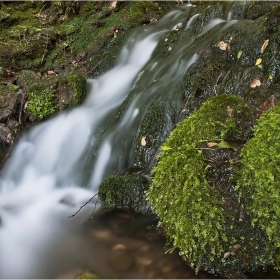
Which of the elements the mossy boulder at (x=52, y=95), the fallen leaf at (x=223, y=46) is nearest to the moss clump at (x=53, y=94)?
the mossy boulder at (x=52, y=95)

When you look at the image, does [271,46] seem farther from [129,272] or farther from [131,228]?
[129,272]

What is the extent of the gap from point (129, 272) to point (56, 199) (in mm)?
1839

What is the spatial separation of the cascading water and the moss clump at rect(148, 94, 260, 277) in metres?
1.14

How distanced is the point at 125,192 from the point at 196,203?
1.38 metres

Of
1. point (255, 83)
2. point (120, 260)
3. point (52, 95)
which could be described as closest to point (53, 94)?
point (52, 95)

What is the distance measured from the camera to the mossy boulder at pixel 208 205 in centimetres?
243

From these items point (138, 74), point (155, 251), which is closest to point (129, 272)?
point (155, 251)

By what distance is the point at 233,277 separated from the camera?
8.01 ft

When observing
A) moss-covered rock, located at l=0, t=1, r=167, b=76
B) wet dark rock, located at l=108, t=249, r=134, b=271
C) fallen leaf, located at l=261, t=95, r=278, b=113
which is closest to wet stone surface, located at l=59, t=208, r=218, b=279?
wet dark rock, located at l=108, t=249, r=134, b=271

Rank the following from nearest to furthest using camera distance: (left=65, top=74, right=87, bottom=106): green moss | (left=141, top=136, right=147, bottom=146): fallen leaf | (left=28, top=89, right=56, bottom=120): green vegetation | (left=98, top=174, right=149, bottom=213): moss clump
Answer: (left=98, top=174, right=149, bottom=213): moss clump < (left=141, top=136, right=147, bottom=146): fallen leaf < (left=28, top=89, right=56, bottom=120): green vegetation < (left=65, top=74, right=87, bottom=106): green moss

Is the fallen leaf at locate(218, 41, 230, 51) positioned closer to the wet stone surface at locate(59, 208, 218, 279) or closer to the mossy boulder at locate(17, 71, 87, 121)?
the mossy boulder at locate(17, 71, 87, 121)

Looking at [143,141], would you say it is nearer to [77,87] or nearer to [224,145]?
[224,145]

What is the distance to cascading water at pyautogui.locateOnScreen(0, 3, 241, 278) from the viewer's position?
3201 millimetres

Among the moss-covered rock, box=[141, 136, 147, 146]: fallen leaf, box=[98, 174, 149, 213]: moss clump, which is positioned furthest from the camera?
the moss-covered rock
